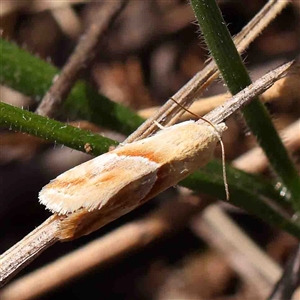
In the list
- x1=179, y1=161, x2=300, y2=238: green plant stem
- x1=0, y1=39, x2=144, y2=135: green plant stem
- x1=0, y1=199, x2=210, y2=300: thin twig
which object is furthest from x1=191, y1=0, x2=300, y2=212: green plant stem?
x1=0, y1=199, x2=210, y2=300: thin twig

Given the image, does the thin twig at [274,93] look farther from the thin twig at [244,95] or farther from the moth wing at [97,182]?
the moth wing at [97,182]

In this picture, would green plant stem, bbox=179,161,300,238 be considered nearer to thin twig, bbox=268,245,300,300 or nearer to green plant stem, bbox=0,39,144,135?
thin twig, bbox=268,245,300,300

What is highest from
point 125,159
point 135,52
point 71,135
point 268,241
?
point 135,52

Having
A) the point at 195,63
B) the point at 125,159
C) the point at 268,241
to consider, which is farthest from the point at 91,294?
the point at 125,159

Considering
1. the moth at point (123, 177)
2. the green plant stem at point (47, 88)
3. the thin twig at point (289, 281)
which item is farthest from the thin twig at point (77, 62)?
the thin twig at point (289, 281)

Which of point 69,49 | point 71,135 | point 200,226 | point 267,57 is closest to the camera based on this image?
point 71,135

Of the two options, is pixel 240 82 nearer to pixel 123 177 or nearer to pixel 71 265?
pixel 123 177

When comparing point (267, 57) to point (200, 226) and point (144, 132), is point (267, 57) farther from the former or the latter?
point (144, 132)
